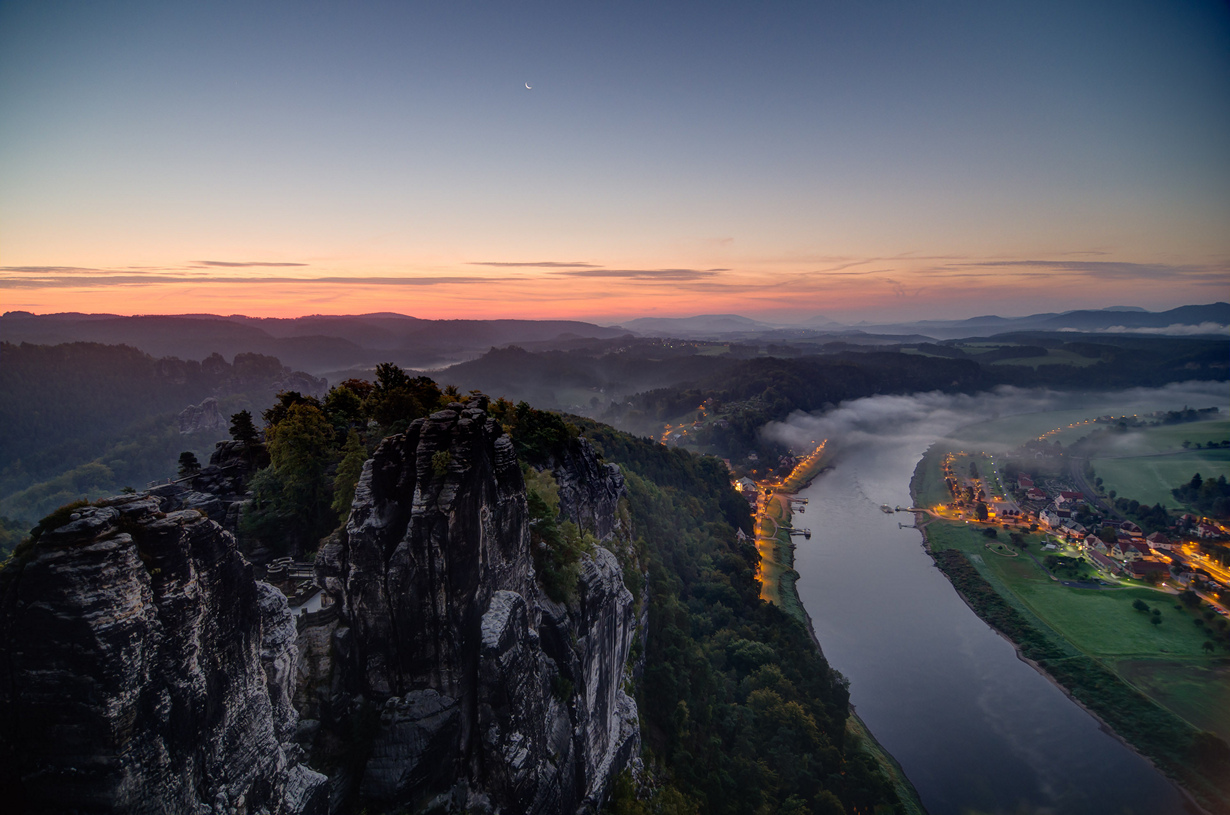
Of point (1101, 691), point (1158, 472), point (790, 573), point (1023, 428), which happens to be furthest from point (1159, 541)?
point (1023, 428)

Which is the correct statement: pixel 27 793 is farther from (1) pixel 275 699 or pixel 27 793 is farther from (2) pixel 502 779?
(2) pixel 502 779

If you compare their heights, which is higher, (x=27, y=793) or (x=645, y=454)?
(x=27, y=793)

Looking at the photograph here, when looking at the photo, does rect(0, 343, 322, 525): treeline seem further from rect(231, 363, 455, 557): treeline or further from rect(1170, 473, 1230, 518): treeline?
rect(1170, 473, 1230, 518): treeline

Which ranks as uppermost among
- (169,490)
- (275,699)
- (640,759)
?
(169,490)

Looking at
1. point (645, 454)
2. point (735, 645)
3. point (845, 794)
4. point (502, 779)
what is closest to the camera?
point (502, 779)

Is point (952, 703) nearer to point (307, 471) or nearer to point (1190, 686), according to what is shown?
point (1190, 686)

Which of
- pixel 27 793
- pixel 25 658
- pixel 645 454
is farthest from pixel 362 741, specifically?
pixel 645 454
